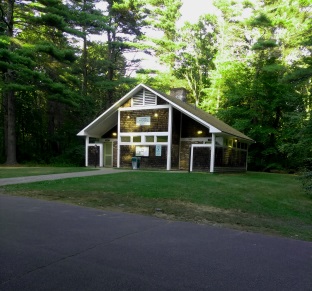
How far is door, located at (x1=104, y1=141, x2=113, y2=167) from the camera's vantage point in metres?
24.8

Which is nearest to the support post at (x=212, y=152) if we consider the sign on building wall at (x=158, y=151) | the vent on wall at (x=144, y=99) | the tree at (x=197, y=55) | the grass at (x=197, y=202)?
the sign on building wall at (x=158, y=151)

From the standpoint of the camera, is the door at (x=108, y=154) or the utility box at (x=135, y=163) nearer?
the utility box at (x=135, y=163)

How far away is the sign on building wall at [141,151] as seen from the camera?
21661 millimetres

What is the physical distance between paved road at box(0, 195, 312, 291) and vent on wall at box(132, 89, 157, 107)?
51.7 feet

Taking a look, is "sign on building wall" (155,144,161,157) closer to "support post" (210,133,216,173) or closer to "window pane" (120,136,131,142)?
"window pane" (120,136,131,142)

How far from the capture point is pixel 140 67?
3647cm

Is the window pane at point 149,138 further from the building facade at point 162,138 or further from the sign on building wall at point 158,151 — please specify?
the sign on building wall at point 158,151

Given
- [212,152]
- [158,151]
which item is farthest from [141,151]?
[212,152]

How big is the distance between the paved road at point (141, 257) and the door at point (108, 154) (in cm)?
1819

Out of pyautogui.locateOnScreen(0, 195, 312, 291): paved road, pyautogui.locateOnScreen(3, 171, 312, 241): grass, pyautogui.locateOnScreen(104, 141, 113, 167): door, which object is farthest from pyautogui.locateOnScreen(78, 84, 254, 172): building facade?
pyautogui.locateOnScreen(0, 195, 312, 291): paved road

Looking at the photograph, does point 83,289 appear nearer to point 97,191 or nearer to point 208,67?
point 97,191

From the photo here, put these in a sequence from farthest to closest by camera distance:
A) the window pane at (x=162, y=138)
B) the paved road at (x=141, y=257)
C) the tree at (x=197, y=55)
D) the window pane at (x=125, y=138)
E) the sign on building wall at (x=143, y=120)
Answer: the tree at (x=197, y=55) → the window pane at (x=125, y=138) → the sign on building wall at (x=143, y=120) → the window pane at (x=162, y=138) → the paved road at (x=141, y=257)

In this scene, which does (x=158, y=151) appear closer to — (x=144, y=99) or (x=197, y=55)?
(x=144, y=99)

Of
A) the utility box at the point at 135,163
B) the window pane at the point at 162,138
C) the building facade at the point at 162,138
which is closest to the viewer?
the building facade at the point at 162,138
